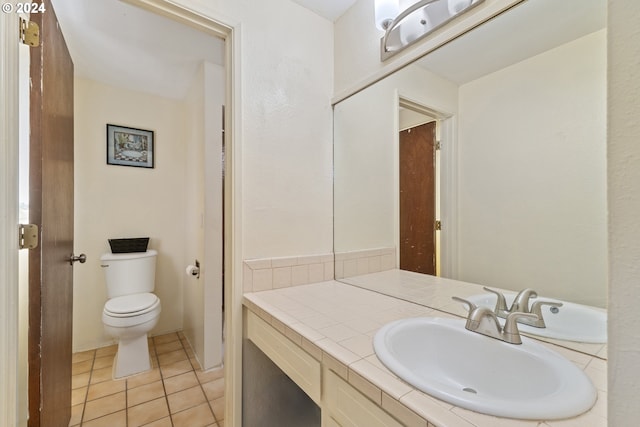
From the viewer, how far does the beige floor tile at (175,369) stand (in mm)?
1921

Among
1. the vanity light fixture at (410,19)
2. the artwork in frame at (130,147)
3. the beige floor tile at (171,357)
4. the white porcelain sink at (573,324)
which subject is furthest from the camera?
the artwork in frame at (130,147)

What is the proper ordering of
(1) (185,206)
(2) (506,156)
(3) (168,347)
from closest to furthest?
(2) (506,156) → (3) (168,347) → (1) (185,206)

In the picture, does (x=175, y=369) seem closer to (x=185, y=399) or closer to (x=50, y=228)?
(x=185, y=399)

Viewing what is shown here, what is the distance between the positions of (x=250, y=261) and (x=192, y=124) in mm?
1688

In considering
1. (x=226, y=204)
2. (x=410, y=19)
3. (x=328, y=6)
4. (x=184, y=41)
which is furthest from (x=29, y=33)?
(x=410, y=19)

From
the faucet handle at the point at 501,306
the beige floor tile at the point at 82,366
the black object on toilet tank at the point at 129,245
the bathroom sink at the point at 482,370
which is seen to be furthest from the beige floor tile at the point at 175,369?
the faucet handle at the point at 501,306

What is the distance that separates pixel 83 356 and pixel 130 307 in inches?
28.9

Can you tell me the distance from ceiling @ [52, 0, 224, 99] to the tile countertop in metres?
1.62

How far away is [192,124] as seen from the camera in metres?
2.35

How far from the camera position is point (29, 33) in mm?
906

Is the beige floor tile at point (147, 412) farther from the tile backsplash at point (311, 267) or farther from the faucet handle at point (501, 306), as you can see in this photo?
the faucet handle at point (501, 306)

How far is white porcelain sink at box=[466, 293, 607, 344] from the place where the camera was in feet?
2.30

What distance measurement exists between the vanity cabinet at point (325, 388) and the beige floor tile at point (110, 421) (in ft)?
3.68

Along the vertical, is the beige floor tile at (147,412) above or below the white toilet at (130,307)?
below
